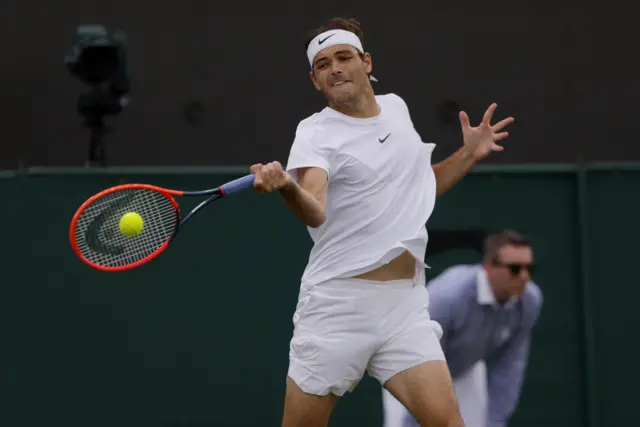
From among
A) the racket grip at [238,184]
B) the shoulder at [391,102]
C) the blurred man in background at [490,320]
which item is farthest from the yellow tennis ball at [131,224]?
the blurred man in background at [490,320]

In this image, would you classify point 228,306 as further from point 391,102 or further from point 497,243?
point 391,102

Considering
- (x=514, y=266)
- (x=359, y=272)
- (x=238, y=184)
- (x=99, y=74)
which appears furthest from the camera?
(x=99, y=74)

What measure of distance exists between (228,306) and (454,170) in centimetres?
216

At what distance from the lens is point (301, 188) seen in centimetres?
506

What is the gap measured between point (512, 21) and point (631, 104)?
795 millimetres

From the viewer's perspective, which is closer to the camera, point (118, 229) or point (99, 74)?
point (118, 229)

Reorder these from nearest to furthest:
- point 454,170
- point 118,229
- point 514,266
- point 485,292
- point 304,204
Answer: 1. point 304,204
2. point 118,229
3. point 454,170
4. point 514,266
5. point 485,292

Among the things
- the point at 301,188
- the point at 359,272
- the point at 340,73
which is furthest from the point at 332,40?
the point at 359,272

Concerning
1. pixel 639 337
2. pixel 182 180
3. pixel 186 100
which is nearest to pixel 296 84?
pixel 186 100

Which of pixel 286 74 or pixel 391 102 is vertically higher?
pixel 286 74

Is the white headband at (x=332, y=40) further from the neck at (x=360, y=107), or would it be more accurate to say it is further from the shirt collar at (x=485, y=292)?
the shirt collar at (x=485, y=292)

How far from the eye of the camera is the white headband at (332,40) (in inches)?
216

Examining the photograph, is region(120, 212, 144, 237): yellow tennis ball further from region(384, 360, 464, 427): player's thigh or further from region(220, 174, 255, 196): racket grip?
region(384, 360, 464, 427): player's thigh

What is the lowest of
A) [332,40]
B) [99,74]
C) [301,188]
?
[301,188]
